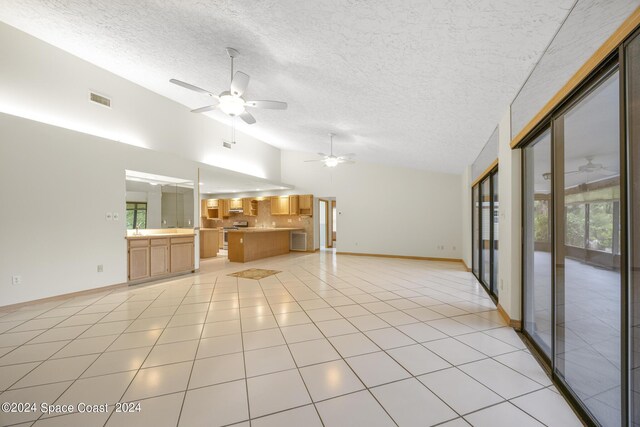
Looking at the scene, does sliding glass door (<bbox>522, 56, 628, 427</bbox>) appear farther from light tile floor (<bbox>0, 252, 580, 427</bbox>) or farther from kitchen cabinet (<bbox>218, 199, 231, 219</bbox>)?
kitchen cabinet (<bbox>218, 199, 231, 219</bbox>)

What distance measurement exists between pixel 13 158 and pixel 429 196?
9.17 m

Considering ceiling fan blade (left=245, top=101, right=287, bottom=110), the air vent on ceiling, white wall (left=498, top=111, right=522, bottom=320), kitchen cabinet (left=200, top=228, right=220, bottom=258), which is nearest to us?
white wall (left=498, top=111, right=522, bottom=320)

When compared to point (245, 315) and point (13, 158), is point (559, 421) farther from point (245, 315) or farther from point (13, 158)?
point (13, 158)

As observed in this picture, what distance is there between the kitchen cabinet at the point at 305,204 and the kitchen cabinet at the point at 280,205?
531 millimetres

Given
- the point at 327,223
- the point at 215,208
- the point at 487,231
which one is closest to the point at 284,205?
the point at 327,223

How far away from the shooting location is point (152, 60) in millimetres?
4270

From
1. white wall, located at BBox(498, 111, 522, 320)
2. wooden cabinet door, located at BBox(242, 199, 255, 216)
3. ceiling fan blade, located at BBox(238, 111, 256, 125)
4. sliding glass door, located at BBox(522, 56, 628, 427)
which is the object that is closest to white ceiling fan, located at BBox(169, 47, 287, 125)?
ceiling fan blade, located at BBox(238, 111, 256, 125)

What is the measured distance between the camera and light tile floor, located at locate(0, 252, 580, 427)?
1692 mm

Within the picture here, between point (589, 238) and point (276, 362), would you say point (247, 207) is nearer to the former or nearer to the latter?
point (276, 362)

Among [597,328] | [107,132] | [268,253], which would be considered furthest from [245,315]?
[268,253]

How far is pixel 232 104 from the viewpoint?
361cm

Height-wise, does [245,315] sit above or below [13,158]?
below

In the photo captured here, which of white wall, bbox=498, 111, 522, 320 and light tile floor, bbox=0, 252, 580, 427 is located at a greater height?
white wall, bbox=498, 111, 522, 320

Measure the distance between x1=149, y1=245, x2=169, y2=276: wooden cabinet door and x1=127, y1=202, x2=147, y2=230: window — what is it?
566 millimetres
